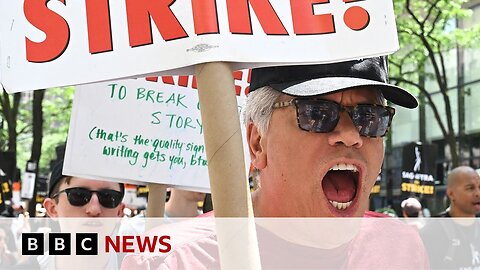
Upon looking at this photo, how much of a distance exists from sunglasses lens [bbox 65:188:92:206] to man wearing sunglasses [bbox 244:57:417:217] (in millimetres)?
1472

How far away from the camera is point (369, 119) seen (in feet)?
5.45

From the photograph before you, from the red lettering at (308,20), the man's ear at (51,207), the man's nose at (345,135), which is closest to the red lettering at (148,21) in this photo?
the red lettering at (308,20)

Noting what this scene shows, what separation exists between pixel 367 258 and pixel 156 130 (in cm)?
123

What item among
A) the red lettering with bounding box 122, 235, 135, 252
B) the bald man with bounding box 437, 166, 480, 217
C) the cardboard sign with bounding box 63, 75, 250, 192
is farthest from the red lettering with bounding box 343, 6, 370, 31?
the bald man with bounding box 437, 166, 480, 217

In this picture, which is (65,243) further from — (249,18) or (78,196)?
(249,18)

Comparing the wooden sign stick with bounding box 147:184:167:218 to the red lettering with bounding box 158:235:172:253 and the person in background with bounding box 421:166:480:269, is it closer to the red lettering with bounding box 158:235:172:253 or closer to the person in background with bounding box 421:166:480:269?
the red lettering with bounding box 158:235:172:253

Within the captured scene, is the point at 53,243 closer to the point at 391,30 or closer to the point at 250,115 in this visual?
the point at 250,115

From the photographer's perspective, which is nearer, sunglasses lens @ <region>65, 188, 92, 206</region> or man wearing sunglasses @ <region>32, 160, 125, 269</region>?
man wearing sunglasses @ <region>32, 160, 125, 269</region>

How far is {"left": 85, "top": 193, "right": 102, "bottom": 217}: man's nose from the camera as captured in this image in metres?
2.98

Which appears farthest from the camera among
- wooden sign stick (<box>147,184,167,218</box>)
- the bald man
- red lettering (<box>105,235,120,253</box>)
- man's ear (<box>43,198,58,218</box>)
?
the bald man

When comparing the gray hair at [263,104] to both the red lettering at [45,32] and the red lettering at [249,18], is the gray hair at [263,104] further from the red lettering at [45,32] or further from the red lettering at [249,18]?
the red lettering at [45,32]

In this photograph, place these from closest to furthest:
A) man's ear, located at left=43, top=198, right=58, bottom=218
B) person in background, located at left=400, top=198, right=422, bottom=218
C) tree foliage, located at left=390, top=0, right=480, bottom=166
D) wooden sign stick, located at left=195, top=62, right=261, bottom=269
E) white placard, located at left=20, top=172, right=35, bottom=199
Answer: wooden sign stick, located at left=195, top=62, right=261, bottom=269 < man's ear, located at left=43, top=198, right=58, bottom=218 < person in background, located at left=400, top=198, right=422, bottom=218 < white placard, located at left=20, top=172, right=35, bottom=199 < tree foliage, located at left=390, top=0, right=480, bottom=166

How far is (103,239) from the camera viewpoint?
8.71ft

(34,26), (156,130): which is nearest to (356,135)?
(34,26)
